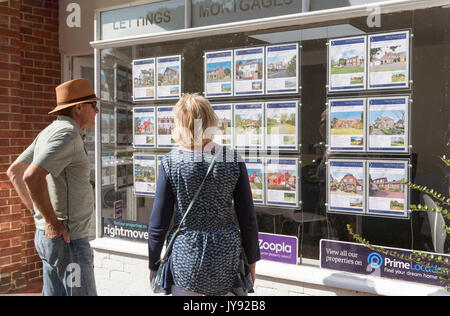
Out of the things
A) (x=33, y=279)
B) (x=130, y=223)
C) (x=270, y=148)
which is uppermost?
(x=270, y=148)

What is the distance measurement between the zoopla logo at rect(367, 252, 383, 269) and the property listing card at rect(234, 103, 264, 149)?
1.30 metres

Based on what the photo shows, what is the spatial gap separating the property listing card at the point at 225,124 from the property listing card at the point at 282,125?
Result: 0.38m

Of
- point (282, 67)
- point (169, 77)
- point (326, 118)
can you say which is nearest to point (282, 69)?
point (282, 67)

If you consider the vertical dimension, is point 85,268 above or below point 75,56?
below

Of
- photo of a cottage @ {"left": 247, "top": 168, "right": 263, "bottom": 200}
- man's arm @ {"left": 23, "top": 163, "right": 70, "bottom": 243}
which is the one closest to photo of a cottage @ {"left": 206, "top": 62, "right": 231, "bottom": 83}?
photo of a cottage @ {"left": 247, "top": 168, "right": 263, "bottom": 200}

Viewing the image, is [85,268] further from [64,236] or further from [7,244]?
[7,244]

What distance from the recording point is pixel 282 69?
12.9 ft

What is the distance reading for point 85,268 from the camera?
302 cm

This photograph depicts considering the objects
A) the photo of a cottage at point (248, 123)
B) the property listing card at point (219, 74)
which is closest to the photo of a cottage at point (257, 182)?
the photo of a cottage at point (248, 123)

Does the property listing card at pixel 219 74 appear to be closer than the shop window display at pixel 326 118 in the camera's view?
No

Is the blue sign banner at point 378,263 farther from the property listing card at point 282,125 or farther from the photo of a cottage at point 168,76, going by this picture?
the photo of a cottage at point 168,76

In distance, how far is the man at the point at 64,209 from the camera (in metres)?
2.86
